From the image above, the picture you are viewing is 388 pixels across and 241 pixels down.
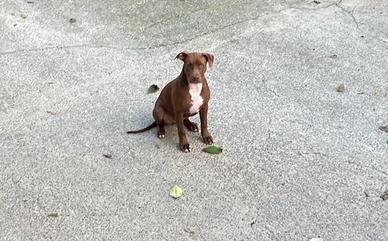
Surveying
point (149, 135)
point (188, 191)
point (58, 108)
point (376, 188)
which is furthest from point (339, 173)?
point (58, 108)

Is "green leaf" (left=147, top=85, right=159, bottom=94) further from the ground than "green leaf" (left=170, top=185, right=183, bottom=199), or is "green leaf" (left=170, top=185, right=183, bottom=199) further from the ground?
"green leaf" (left=170, top=185, right=183, bottom=199)

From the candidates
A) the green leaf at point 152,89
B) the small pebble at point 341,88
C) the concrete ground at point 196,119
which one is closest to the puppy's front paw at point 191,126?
the concrete ground at point 196,119

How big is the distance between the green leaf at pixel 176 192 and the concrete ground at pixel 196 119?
0.12ft

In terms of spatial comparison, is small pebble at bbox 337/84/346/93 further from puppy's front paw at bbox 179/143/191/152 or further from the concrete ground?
puppy's front paw at bbox 179/143/191/152

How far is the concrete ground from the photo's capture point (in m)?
3.62

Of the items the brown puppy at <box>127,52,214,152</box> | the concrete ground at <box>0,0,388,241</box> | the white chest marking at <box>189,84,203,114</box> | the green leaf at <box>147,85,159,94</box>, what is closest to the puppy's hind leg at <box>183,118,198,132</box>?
the brown puppy at <box>127,52,214,152</box>

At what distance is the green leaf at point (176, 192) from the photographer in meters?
3.77

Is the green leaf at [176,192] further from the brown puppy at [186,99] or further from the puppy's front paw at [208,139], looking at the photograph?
the puppy's front paw at [208,139]

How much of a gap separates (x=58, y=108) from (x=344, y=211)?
7.90ft

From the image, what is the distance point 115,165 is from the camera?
4.07m

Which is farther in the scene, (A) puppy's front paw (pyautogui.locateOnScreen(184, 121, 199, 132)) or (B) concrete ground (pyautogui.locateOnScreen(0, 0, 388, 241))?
(A) puppy's front paw (pyautogui.locateOnScreen(184, 121, 199, 132))

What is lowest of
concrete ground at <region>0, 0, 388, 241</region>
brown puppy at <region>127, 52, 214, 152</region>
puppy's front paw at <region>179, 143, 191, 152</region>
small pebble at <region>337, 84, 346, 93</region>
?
small pebble at <region>337, 84, 346, 93</region>

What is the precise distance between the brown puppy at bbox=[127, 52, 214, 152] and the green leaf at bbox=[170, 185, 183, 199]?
16.3 inches

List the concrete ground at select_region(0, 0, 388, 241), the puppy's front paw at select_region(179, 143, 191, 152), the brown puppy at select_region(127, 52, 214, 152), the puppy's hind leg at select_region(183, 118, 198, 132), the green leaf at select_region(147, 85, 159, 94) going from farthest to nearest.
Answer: the green leaf at select_region(147, 85, 159, 94) → the puppy's hind leg at select_region(183, 118, 198, 132) → the puppy's front paw at select_region(179, 143, 191, 152) → the brown puppy at select_region(127, 52, 214, 152) → the concrete ground at select_region(0, 0, 388, 241)
